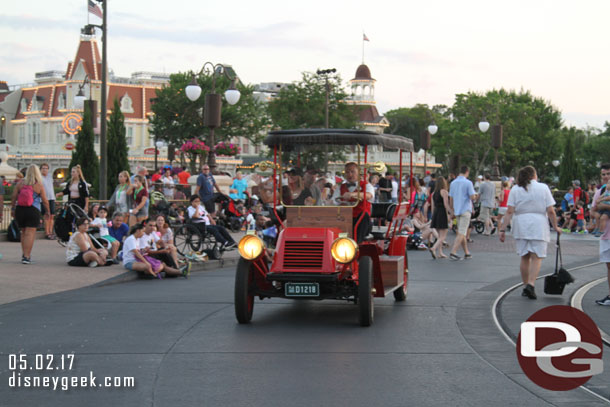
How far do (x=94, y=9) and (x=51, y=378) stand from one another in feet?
68.7

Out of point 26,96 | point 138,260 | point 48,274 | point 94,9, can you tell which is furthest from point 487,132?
point 26,96

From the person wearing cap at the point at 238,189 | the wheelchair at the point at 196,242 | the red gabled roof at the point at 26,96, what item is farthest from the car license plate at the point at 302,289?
the red gabled roof at the point at 26,96

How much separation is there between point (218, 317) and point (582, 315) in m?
4.26

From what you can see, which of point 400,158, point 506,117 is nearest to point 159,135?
point 506,117

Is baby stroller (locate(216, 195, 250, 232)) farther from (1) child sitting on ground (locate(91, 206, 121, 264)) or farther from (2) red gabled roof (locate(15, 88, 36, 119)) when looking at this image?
(2) red gabled roof (locate(15, 88, 36, 119))

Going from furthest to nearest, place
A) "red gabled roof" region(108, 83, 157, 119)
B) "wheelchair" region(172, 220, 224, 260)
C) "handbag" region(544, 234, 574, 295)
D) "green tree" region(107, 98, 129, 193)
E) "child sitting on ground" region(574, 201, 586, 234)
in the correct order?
"red gabled roof" region(108, 83, 157, 119)
"green tree" region(107, 98, 129, 193)
"child sitting on ground" region(574, 201, 586, 234)
"wheelchair" region(172, 220, 224, 260)
"handbag" region(544, 234, 574, 295)

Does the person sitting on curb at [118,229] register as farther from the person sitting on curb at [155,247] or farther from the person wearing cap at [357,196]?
the person wearing cap at [357,196]

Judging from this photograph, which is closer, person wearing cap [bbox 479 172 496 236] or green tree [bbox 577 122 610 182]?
person wearing cap [bbox 479 172 496 236]

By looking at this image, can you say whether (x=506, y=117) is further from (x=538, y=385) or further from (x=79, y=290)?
(x=538, y=385)

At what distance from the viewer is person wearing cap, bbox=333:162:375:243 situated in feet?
34.5

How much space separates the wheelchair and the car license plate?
8.48 m

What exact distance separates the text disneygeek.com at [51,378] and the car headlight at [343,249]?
3.27m

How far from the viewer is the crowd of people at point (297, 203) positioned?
35.4ft

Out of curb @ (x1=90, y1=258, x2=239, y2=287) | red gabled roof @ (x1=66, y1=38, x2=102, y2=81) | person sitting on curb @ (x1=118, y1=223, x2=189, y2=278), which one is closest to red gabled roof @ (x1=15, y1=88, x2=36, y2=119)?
red gabled roof @ (x1=66, y1=38, x2=102, y2=81)
